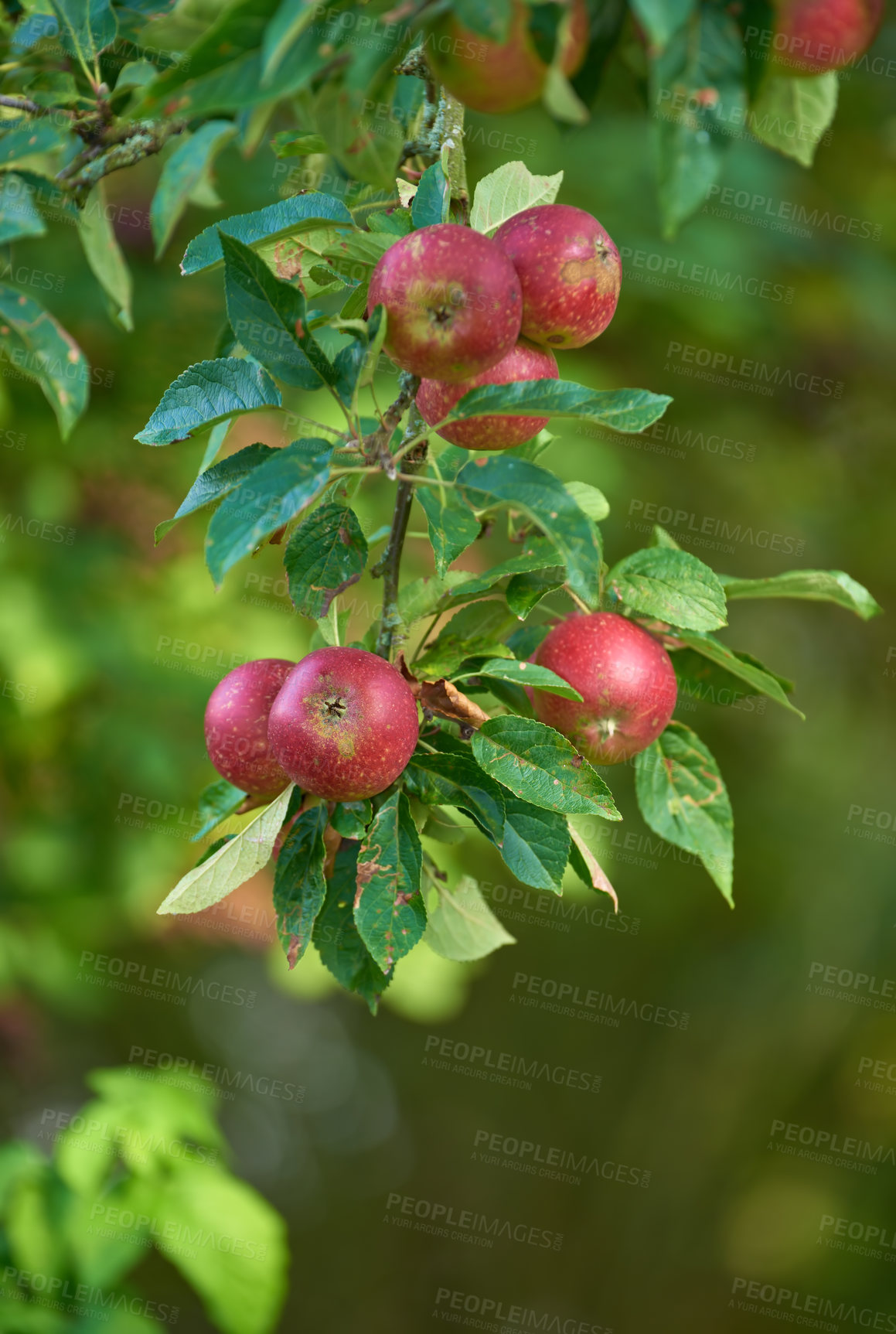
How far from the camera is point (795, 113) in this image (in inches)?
30.4

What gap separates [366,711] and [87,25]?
0.77 m

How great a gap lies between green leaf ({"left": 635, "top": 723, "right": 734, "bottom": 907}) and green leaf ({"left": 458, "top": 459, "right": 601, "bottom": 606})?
38 centimetres

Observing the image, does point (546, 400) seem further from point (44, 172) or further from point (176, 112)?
point (44, 172)

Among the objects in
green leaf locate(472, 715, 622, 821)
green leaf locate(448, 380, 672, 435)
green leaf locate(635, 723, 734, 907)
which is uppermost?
green leaf locate(448, 380, 672, 435)

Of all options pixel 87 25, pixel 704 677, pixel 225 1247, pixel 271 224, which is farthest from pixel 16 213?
pixel 225 1247

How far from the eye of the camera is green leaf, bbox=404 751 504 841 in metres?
0.83

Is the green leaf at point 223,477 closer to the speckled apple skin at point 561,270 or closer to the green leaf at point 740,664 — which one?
the speckled apple skin at point 561,270

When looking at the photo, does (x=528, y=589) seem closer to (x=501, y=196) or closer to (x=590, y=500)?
(x=590, y=500)

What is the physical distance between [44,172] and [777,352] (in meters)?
2.07

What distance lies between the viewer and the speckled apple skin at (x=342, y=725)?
2.53ft

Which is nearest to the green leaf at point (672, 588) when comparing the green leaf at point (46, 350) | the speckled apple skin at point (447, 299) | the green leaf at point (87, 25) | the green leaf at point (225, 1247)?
the speckled apple skin at point (447, 299)

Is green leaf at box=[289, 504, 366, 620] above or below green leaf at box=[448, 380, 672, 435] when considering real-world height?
below

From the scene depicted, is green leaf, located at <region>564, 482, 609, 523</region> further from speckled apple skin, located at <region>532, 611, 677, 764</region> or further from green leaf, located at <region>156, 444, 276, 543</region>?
green leaf, located at <region>156, 444, 276, 543</region>

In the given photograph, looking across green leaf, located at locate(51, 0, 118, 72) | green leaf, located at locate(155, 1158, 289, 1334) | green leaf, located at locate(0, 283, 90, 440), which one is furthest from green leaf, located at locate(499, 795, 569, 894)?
green leaf, located at locate(155, 1158, 289, 1334)
